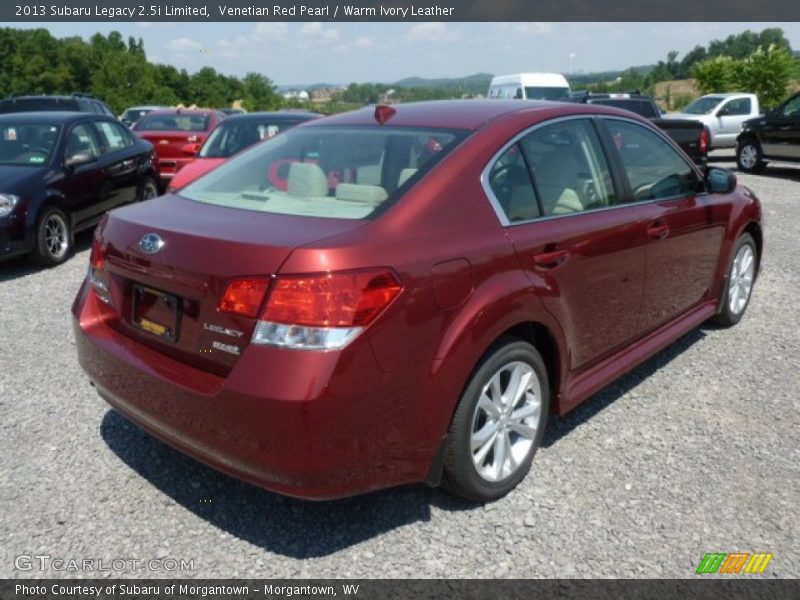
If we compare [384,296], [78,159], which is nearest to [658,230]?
[384,296]

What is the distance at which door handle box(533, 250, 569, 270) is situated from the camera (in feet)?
9.95

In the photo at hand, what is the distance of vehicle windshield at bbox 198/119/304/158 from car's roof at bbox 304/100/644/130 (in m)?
5.64

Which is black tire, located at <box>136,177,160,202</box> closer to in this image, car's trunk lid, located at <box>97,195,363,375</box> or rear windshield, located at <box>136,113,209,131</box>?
rear windshield, located at <box>136,113,209,131</box>

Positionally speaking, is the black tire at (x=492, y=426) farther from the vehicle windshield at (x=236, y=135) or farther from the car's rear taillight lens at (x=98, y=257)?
the vehicle windshield at (x=236, y=135)

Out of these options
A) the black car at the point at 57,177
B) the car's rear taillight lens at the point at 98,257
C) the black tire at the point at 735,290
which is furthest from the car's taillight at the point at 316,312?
the black car at the point at 57,177

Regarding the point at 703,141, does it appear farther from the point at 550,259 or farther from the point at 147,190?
the point at 550,259

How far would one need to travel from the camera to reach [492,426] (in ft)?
9.88

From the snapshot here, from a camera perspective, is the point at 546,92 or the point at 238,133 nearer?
the point at 238,133

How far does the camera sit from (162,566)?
8.84 feet

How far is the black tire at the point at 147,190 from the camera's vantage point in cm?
939

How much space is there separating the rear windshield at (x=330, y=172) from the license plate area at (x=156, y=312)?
1.70 ft

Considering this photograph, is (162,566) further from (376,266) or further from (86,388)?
(86,388)

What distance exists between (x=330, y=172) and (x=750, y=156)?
50.2 feet

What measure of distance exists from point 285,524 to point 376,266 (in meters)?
1.23
